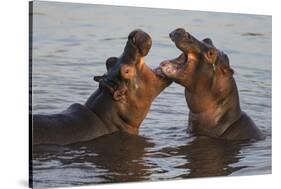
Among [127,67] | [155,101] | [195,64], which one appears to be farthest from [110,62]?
[195,64]

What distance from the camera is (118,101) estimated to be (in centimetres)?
304

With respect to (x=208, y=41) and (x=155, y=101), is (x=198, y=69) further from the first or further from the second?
(x=155, y=101)

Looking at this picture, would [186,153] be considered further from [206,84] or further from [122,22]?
[122,22]

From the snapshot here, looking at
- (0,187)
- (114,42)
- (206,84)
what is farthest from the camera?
(206,84)

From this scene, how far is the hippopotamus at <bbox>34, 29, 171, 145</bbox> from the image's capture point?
297 centimetres

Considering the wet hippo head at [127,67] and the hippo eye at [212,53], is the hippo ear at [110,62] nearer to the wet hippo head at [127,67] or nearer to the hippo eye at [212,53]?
the wet hippo head at [127,67]

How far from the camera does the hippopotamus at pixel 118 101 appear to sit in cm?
297

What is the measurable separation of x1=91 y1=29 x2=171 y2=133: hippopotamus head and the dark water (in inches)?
1.3

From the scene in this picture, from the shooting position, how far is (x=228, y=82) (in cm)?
325

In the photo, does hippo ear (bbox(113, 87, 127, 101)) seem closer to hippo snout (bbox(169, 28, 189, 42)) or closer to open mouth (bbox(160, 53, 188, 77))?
open mouth (bbox(160, 53, 188, 77))

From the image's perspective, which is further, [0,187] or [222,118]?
[222,118]

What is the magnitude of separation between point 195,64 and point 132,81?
13.6 inches
